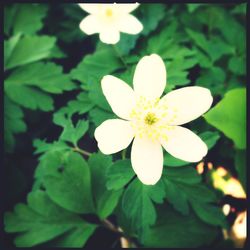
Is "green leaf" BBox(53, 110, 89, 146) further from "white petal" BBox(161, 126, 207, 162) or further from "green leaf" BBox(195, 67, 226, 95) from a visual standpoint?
"green leaf" BBox(195, 67, 226, 95)

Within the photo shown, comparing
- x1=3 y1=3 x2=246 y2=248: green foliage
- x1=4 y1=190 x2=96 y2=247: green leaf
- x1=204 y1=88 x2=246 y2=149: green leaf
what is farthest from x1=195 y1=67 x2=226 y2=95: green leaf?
x1=4 y1=190 x2=96 y2=247: green leaf

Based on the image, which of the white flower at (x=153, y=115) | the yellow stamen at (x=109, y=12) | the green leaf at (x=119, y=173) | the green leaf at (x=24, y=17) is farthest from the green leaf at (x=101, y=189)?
the green leaf at (x=24, y=17)

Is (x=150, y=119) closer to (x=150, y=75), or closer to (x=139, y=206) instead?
(x=150, y=75)

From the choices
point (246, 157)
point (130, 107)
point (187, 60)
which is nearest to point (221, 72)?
point (187, 60)

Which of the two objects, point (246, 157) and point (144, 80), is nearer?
point (144, 80)

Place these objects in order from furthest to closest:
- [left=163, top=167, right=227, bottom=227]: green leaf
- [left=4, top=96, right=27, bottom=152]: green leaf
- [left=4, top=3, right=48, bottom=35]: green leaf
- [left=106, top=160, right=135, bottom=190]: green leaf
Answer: [left=4, top=3, right=48, bottom=35]: green leaf < [left=4, top=96, right=27, bottom=152]: green leaf < [left=163, top=167, right=227, bottom=227]: green leaf < [left=106, top=160, right=135, bottom=190]: green leaf

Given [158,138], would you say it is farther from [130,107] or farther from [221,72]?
[221,72]
